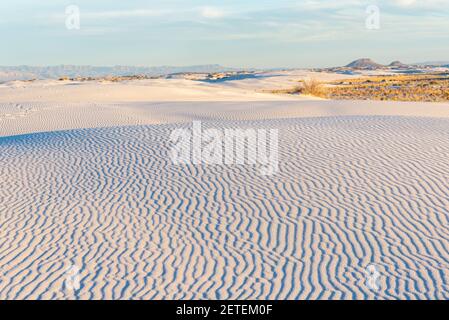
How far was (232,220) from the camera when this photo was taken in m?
8.79

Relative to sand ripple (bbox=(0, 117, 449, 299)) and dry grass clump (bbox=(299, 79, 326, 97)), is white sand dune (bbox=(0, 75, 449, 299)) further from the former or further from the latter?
dry grass clump (bbox=(299, 79, 326, 97))

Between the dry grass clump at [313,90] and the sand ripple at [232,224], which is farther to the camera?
the dry grass clump at [313,90]

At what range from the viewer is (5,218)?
9.41 meters

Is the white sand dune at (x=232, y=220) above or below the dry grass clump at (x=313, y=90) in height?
below

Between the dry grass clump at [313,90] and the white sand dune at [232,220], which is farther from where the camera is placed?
the dry grass clump at [313,90]

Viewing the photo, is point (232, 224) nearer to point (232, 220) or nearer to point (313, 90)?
point (232, 220)

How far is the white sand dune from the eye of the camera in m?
6.72

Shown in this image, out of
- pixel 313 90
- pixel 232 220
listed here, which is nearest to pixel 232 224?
pixel 232 220

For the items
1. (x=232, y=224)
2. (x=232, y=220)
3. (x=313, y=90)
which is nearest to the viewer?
(x=232, y=224)

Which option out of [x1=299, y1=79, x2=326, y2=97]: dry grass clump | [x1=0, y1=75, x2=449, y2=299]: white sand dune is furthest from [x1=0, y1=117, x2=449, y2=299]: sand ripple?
[x1=299, y1=79, x2=326, y2=97]: dry grass clump

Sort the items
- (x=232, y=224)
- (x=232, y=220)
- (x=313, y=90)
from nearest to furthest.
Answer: (x=232, y=224) → (x=232, y=220) → (x=313, y=90)

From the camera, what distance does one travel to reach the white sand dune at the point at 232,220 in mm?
6719

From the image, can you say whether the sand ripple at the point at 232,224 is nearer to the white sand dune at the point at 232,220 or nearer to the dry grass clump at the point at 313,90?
the white sand dune at the point at 232,220

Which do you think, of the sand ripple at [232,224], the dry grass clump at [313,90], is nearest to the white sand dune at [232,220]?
the sand ripple at [232,224]
